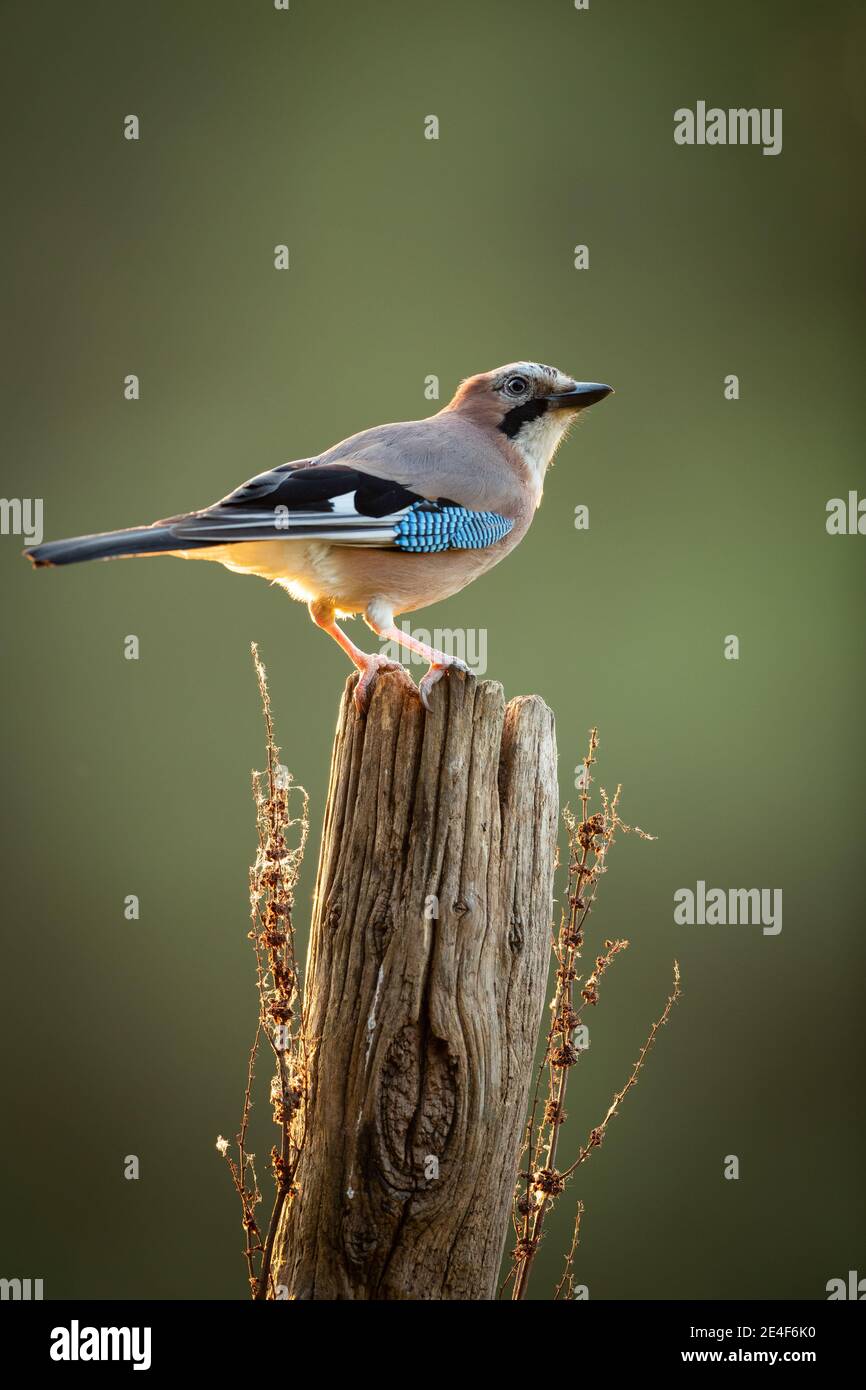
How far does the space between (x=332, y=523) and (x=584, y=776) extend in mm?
843

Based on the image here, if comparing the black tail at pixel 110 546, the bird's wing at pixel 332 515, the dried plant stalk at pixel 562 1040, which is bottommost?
the dried plant stalk at pixel 562 1040

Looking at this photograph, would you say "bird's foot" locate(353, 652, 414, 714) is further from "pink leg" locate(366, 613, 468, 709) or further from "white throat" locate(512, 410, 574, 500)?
"white throat" locate(512, 410, 574, 500)

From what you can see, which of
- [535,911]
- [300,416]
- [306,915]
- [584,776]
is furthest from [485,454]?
[300,416]

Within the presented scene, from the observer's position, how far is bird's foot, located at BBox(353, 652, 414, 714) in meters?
2.97

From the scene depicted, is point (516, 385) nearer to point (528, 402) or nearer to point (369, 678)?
point (528, 402)

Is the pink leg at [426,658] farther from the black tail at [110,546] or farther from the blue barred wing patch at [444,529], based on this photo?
the black tail at [110,546]

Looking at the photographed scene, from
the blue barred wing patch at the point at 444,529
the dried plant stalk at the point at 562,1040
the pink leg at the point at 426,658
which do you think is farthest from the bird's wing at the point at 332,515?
the dried plant stalk at the point at 562,1040

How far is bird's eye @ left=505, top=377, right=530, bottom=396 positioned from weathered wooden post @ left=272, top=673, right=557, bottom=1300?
4.27 ft

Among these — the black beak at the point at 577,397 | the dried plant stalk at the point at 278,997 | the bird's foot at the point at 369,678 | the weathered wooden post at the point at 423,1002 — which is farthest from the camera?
the black beak at the point at 577,397

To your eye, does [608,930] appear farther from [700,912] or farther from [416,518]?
[416,518]

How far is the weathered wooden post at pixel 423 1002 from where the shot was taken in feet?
8.98

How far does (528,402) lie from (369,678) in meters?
1.24

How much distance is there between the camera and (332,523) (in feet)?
10.7

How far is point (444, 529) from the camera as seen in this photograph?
347 cm
